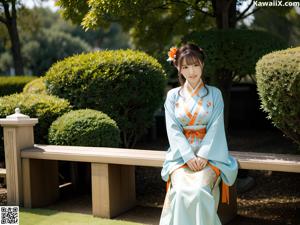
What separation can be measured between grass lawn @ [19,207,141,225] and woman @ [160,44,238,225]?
1.14m

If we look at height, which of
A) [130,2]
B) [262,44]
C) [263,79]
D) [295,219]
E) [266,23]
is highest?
[266,23]

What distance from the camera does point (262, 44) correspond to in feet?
22.0

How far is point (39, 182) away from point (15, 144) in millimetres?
577

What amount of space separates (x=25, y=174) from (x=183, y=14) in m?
5.05

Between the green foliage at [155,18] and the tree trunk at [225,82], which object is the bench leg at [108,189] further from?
the tree trunk at [225,82]

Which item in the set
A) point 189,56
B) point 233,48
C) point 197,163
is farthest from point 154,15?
point 197,163

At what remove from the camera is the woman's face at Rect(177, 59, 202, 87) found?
12.3 ft

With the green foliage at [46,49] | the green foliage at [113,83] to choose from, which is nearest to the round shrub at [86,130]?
the green foliage at [113,83]

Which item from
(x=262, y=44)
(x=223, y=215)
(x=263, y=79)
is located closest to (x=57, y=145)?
(x=223, y=215)

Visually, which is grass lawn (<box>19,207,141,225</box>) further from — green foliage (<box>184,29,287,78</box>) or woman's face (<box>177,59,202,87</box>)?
green foliage (<box>184,29,287,78</box>)

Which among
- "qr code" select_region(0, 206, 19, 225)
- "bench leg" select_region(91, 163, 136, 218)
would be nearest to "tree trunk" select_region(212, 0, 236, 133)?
"bench leg" select_region(91, 163, 136, 218)

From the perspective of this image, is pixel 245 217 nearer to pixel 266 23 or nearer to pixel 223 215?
pixel 223 215

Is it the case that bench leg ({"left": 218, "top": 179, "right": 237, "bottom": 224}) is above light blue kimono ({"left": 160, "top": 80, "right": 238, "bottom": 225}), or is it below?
below

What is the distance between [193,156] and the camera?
3.65 meters
